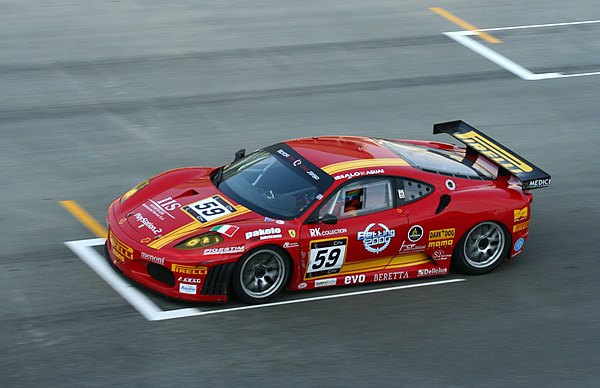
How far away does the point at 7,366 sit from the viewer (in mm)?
9227

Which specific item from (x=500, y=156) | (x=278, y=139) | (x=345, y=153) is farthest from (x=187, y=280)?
(x=278, y=139)

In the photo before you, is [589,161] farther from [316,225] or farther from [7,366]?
[7,366]

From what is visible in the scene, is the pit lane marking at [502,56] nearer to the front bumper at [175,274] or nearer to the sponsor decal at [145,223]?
the sponsor decal at [145,223]

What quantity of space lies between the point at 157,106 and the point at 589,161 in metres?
6.33

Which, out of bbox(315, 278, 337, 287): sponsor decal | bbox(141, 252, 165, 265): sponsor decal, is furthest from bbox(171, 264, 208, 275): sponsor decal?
bbox(315, 278, 337, 287): sponsor decal

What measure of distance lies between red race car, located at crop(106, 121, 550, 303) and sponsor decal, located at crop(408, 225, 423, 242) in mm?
13

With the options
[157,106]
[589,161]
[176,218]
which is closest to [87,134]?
[157,106]

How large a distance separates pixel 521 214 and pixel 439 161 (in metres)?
1.07

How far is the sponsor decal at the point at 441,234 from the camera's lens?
11.1 m

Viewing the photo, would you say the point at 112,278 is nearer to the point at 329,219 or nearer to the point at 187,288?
the point at 187,288

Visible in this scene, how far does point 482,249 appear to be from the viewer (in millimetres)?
11578

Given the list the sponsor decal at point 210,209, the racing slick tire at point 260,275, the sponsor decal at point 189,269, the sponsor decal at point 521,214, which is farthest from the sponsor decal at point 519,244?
the sponsor decal at point 189,269

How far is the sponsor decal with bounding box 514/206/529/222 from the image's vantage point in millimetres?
11555

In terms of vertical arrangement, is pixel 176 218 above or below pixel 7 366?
above
